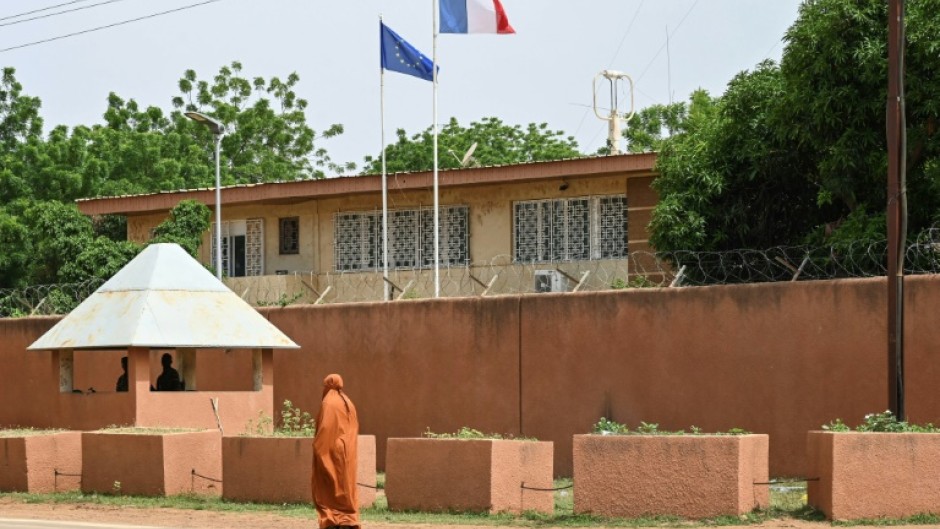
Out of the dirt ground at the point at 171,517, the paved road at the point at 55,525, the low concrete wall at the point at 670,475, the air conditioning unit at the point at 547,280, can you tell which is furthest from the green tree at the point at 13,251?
the low concrete wall at the point at 670,475

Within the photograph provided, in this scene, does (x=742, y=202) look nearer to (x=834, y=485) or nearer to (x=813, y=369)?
A: (x=813, y=369)

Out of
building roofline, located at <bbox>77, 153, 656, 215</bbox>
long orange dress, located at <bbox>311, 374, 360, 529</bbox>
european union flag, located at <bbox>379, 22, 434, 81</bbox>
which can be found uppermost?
european union flag, located at <bbox>379, 22, 434, 81</bbox>

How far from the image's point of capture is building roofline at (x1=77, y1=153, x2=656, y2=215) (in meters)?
24.1

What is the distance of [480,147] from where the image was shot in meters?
51.4

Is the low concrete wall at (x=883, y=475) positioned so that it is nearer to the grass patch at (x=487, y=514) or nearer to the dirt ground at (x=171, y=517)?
the grass patch at (x=487, y=514)

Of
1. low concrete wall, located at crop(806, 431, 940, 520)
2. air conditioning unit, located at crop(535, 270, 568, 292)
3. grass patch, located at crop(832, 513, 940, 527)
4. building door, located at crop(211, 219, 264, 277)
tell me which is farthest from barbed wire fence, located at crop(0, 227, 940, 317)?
grass patch, located at crop(832, 513, 940, 527)

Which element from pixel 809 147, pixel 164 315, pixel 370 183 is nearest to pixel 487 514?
pixel 164 315

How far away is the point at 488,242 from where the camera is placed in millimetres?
26422

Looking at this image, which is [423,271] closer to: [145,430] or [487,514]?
[145,430]

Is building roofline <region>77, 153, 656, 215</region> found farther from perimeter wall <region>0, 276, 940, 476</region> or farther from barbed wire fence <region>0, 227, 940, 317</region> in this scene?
perimeter wall <region>0, 276, 940, 476</region>

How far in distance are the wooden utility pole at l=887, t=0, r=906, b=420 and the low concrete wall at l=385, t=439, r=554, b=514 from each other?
3593 millimetres

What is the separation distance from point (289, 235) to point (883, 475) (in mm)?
17237

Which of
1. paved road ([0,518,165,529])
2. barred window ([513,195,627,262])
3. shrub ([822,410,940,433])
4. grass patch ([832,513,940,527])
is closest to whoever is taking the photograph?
grass patch ([832,513,940,527])

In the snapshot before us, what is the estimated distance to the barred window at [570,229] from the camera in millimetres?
24938
